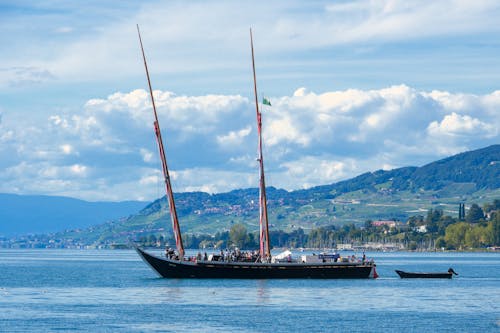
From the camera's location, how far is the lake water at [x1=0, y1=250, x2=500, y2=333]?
10200 cm

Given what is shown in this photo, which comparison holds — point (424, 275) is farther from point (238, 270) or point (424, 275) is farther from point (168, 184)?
point (168, 184)

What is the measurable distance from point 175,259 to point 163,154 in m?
16.0

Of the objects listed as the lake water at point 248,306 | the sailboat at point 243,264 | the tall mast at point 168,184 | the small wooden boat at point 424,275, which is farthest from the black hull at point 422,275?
the tall mast at point 168,184

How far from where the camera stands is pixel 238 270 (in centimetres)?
16312

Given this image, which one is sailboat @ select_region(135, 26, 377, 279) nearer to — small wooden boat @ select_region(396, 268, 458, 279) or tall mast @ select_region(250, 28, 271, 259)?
tall mast @ select_region(250, 28, 271, 259)

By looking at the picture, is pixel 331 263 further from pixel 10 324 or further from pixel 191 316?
pixel 10 324

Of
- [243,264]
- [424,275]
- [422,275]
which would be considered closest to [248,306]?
[243,264]

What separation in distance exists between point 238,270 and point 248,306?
1650 inches

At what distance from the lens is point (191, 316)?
110 m

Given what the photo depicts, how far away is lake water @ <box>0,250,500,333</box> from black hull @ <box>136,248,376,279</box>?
1.71 meters

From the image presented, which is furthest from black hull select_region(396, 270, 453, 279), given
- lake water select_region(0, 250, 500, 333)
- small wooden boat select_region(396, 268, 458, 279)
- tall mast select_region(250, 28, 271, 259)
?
tall mast select_region(250, 28, 271, 259)

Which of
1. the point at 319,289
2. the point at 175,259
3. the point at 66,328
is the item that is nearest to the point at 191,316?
the point at 66,328

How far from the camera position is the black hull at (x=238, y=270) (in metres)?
163

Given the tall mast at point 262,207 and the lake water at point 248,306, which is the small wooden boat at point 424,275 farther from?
the tall mast at point 262,207
